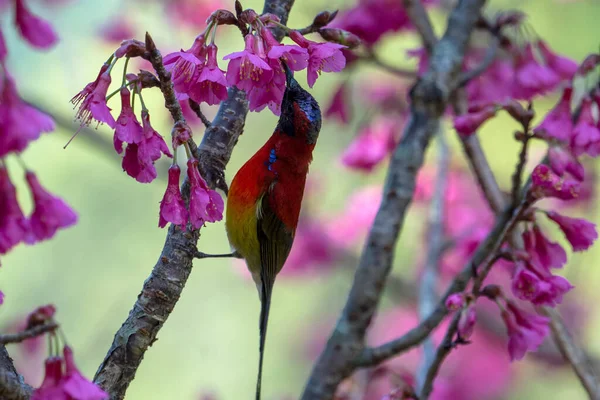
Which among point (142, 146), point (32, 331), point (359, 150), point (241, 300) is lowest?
point (32, 331)

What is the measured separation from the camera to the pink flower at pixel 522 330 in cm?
209

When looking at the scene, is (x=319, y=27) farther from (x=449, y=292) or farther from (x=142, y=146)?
(x=449, y=292)

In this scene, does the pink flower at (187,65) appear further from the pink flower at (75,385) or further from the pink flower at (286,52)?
the pink flower at (75,385)

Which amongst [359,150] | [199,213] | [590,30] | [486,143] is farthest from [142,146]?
[590,30]

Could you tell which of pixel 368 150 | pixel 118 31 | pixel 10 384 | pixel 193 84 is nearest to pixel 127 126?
pixel 193 84

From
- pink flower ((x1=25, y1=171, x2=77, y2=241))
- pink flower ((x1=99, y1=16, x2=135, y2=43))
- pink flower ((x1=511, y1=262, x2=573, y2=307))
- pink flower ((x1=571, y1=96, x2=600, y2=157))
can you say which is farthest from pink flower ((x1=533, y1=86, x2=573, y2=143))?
pink flower ((x1=99, y1=16, x2=135, y2=43))

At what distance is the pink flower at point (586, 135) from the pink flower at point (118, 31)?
3.35 m

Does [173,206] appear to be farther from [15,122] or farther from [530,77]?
[530,77]

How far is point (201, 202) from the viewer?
5.39ft

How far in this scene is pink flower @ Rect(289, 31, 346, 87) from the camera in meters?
1.64

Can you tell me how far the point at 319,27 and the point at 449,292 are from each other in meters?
0.81

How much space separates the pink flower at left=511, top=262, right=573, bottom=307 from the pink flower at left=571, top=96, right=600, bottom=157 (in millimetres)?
385

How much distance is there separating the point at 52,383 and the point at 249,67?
725mm

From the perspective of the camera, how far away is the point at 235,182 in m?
2.71
